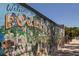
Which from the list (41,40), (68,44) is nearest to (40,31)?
(41,40)

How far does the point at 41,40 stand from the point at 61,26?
181mm

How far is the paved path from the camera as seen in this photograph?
2.43 metres

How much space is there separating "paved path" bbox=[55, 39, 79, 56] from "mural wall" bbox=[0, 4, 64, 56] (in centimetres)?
6

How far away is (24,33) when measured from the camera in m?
2.47

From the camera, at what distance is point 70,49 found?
2.47 m

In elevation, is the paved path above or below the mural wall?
below

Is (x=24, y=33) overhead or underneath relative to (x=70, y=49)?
overhead

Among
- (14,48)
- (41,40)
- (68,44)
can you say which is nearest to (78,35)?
(68,44)

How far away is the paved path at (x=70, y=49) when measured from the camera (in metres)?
2.43

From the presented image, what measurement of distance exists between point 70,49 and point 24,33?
36 cm

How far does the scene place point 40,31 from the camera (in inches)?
97.6

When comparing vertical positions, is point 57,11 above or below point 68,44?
above

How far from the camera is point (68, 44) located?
2.44m

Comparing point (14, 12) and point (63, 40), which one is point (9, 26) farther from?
point (63, 40)
